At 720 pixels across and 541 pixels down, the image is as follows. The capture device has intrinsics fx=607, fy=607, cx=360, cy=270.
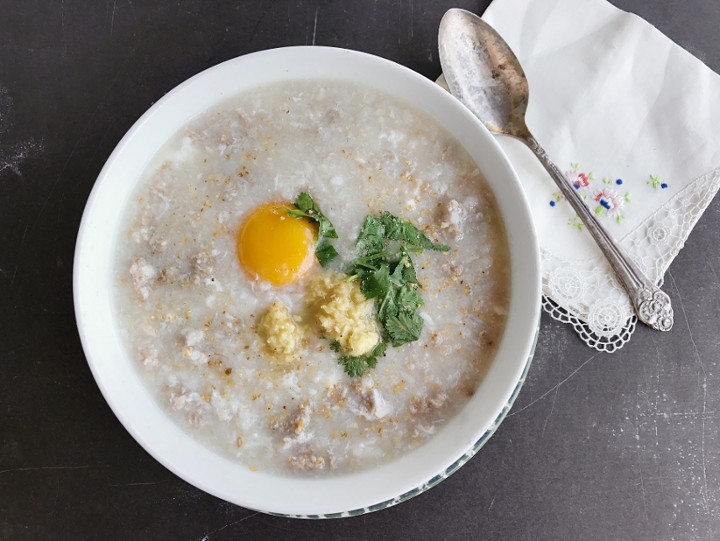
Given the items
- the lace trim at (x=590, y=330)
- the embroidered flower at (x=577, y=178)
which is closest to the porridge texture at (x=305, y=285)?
the lace trim at (x=590, y=330)

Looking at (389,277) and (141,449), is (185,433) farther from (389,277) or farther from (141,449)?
(389,277)

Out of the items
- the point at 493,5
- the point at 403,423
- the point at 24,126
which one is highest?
the point at 493,5

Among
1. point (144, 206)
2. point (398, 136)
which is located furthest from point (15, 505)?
point (398, 136)

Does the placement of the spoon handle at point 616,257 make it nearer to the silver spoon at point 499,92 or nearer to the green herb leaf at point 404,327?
the silver spoon at point 499,92

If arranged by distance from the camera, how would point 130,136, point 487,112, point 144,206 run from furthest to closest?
point 487,112 < point 144,206 < point 130,136

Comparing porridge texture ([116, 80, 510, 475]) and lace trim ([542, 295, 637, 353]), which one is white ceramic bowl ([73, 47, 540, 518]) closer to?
porridge texture ([116, 80, 510, 475])

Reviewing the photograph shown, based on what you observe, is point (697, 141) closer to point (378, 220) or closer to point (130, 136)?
point (378, 220)

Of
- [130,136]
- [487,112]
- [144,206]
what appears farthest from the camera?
[487,112]

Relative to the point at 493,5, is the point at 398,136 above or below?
below
